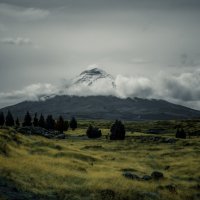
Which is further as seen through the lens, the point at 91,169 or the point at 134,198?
the point at 91,169

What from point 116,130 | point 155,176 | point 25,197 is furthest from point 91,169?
point 116,130

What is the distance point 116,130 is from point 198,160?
197 ft

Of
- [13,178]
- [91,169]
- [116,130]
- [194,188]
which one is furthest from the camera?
[116,130]

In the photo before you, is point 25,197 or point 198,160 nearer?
point 25,197

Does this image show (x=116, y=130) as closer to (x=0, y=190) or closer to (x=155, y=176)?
(x=155, y=176)

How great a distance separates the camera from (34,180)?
2916cm

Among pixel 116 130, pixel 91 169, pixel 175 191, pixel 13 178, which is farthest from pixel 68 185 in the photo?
pixel 116 130

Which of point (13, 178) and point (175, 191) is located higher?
point (13, 178)

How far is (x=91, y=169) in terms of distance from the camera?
43125 millimetres

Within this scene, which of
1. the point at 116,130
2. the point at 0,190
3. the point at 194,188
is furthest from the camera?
the point at 116,130

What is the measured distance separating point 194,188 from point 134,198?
10.8 meters

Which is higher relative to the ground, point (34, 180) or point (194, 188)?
point (34, 180)

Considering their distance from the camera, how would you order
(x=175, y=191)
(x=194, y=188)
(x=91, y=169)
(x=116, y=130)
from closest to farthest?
(x=175, y=191)
(x=194, y=188)
(x=91, y=169)
(x=116, y=130)

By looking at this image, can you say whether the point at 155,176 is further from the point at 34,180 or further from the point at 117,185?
the point at 34,180
